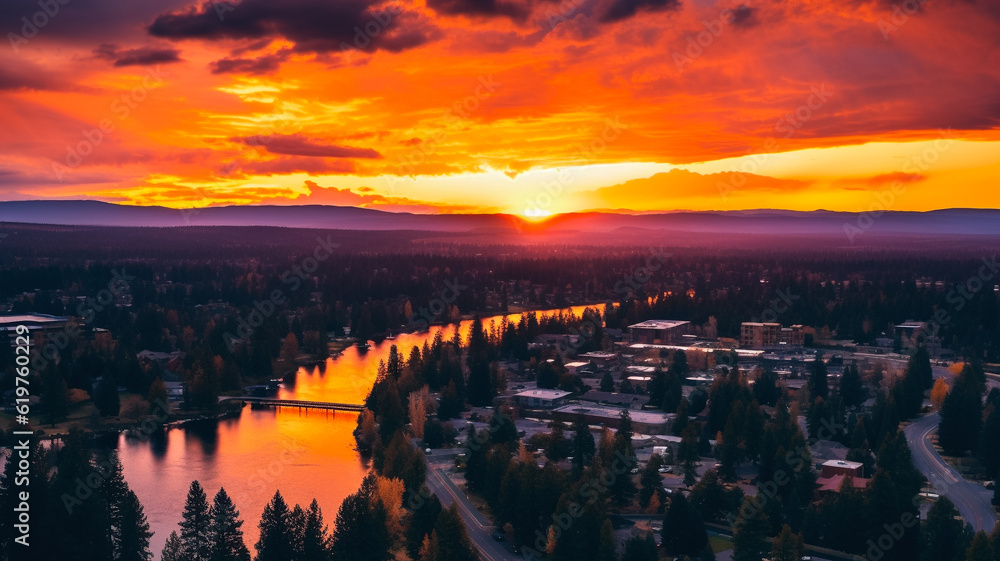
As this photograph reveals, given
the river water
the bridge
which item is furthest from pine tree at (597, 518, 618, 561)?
the bridge

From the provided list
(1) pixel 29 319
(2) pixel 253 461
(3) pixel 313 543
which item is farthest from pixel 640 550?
(1) pixel 29 319

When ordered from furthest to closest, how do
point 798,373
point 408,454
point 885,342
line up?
point 885,342 < point 798,373 < point 408,454

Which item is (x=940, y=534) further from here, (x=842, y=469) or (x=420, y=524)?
(x=420, y=524)

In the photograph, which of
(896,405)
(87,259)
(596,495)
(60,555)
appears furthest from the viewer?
(87,259)

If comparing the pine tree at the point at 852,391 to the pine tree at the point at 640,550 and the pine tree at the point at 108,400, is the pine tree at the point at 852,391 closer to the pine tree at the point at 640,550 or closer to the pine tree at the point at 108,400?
the pine tree at the point at 640,550

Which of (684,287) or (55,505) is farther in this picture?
(684,287)

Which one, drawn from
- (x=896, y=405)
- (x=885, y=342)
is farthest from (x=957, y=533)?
(x=885, y=342)

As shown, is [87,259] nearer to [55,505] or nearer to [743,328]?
[743,328]

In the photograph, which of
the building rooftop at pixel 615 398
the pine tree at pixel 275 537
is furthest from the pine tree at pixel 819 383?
the pine tree at pixel 275 537
